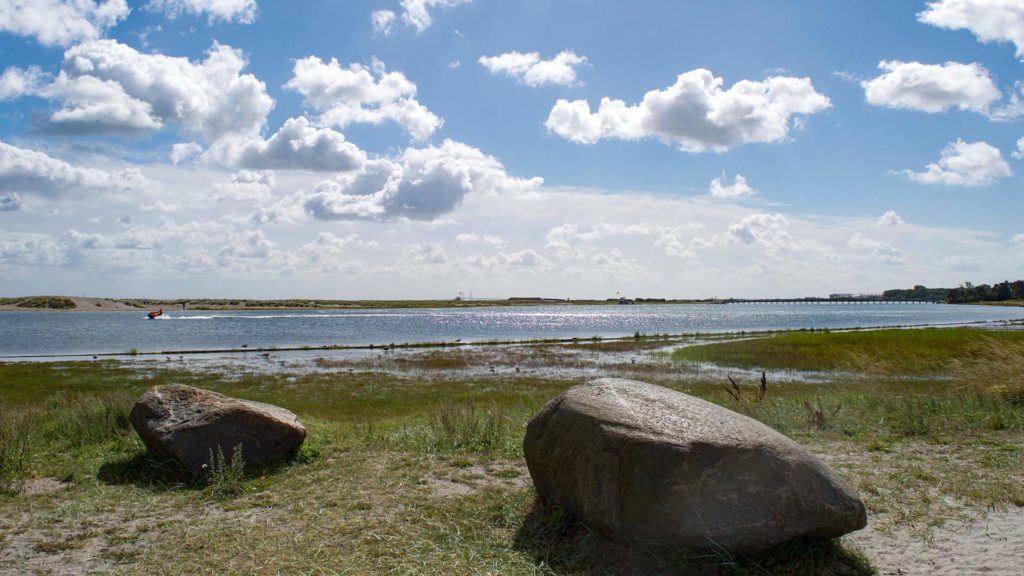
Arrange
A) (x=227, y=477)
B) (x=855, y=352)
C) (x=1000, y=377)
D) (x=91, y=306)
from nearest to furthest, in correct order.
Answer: (x=227, y=477), (x=1000, y=377), (x=855, y=352), (x=91, y=306)

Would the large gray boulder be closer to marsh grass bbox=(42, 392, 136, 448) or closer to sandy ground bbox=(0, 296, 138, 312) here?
marsh grass bbox=(42, 392, 136, 448)

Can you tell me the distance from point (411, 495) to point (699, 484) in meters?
4.19

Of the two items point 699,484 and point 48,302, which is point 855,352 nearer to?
point 699,484

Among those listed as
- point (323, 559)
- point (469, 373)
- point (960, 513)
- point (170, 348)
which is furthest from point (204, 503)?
point (170, 348)

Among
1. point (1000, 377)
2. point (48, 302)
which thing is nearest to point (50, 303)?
point (48, 302)

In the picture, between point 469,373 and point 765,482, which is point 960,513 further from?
point 469,373

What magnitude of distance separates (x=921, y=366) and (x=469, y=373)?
75.6 feet

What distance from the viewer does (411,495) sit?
8.70 m

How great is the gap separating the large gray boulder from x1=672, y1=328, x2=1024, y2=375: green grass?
28.1m

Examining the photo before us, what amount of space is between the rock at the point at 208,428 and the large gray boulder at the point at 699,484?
5.70m

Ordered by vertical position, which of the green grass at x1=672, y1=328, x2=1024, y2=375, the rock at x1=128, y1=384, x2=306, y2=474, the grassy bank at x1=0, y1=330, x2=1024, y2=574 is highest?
the rock at x1=128, y1=384, x2=306, y2=474

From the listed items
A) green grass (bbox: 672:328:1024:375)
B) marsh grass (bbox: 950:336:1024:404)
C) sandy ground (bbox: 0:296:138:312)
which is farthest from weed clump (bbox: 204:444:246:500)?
sandy ground (bbox: 0:296:138:312)

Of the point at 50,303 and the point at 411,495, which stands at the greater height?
the point at 50,303

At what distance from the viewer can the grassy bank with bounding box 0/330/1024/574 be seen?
6551 millimetres
